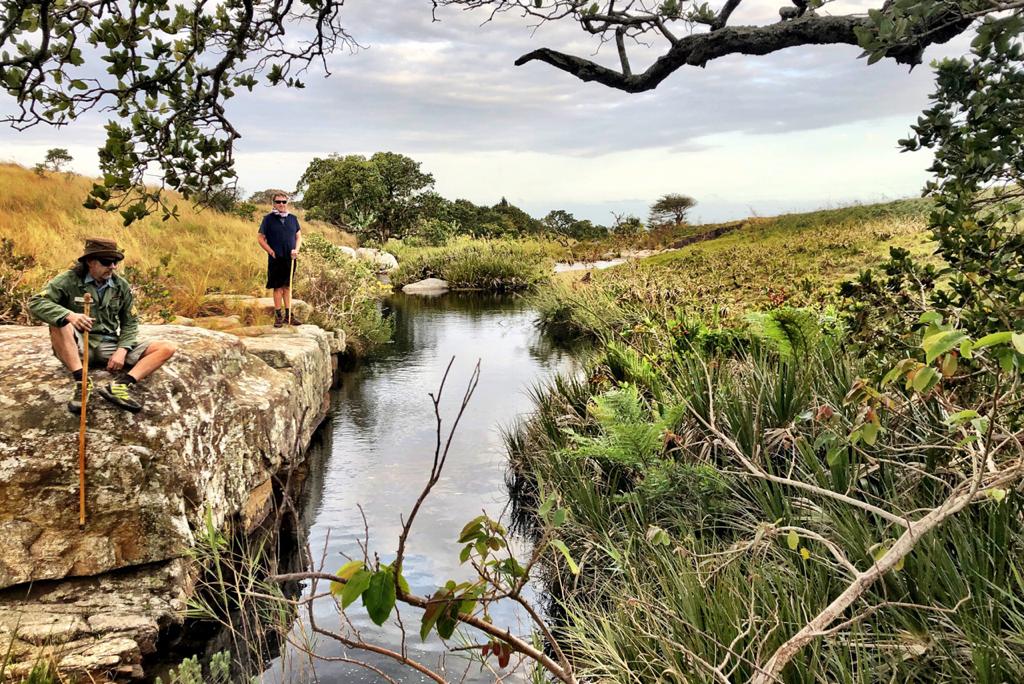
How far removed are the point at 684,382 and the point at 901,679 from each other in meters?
3.27

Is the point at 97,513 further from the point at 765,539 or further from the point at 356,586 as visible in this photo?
the point at 356,586

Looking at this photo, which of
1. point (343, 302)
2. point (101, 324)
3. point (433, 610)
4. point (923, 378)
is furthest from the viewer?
point (343, 302)

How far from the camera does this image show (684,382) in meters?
6.34

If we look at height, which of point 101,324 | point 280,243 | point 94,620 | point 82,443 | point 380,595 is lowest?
point 94,620

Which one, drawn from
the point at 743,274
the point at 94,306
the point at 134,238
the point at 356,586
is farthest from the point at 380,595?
the point at 134,238

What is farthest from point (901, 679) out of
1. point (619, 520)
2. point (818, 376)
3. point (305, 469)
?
point (305, 469)

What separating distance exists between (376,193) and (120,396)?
→ 4295 centimetres

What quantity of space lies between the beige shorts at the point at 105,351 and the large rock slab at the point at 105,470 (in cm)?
16

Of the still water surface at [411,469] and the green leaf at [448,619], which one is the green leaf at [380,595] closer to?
the green leaf at [448,619]

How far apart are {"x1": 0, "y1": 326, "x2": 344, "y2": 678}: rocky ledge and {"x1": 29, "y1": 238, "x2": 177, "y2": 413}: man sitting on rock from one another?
0.40ft

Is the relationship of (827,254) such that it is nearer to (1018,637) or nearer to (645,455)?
(645,455)

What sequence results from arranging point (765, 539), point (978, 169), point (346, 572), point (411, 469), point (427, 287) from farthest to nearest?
1. point (427, 287)
2. point (411, 469)
3. point (765, 539)
4. point (978, 169)
5. point (346, 572)

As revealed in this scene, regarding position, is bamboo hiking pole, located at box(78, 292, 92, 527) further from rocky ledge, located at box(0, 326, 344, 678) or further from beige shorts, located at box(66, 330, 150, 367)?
beige shorts, located at box(66, 330, 150, 367)

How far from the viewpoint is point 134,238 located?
16141 mm
